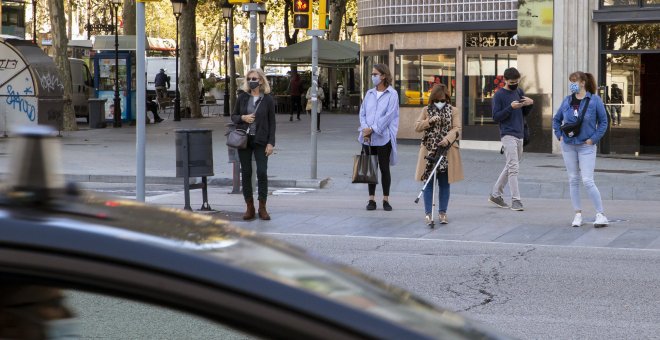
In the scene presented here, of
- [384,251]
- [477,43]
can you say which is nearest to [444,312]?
[384,251]

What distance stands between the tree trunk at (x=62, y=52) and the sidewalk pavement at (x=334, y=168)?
269 cm

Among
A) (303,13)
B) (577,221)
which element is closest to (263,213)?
(577,221)

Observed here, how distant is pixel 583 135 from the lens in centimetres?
1248

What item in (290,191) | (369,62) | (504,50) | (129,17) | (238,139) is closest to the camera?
(238,139)

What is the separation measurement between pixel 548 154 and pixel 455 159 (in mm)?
11061

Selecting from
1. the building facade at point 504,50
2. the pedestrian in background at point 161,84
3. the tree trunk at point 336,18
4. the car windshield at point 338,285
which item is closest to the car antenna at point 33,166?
the car windshield at point 338,285

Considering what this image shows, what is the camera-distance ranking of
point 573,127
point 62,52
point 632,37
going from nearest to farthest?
point 573,127, point 632,37, point 62,52

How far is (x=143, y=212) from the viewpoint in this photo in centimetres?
236

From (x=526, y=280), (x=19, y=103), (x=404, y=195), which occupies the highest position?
(x=19, y=103)

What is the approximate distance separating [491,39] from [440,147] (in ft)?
41.7

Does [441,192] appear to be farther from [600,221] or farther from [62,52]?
[62,52]

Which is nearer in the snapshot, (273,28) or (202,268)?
(202,268)

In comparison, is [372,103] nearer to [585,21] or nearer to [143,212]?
[585,21]

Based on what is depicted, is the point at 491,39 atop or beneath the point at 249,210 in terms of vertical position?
atop
